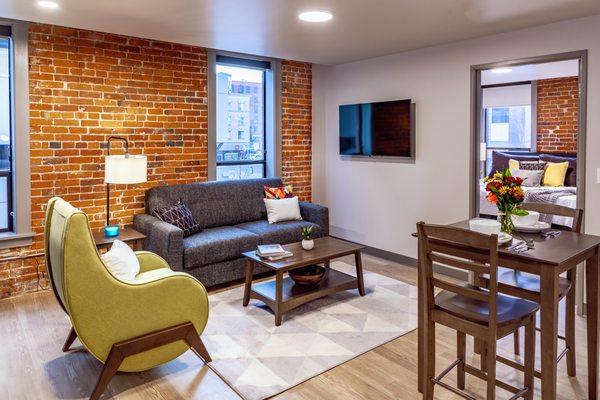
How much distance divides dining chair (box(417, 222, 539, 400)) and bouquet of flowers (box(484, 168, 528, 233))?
50cm

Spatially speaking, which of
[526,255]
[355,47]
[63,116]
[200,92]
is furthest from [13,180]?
[526,255]

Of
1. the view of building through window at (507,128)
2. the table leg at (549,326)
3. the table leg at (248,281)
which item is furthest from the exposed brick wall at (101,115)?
the view of building through window at (507,128)

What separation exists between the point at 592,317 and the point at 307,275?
2012 mm

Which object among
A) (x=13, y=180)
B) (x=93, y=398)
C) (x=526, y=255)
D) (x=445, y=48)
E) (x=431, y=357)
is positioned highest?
(x=445, y=48)

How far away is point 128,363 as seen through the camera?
8.41ft

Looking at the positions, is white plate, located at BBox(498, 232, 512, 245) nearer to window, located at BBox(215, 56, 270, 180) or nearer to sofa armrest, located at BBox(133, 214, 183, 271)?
sofa armrest, located at BBox(133, 214, 183, 271)

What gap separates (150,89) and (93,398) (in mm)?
3128

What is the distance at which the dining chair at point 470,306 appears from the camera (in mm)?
2027

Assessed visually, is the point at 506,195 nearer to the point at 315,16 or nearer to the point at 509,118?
the point at 315,16

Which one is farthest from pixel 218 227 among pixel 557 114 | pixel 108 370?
pixel 557 114

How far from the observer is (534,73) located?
691 centimetres

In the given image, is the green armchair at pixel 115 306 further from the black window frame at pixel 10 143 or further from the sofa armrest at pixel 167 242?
the black window frame at pixel 10 143

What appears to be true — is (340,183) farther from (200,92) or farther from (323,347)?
(323,347)

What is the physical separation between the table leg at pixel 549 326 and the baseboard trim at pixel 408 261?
2.46 metres
